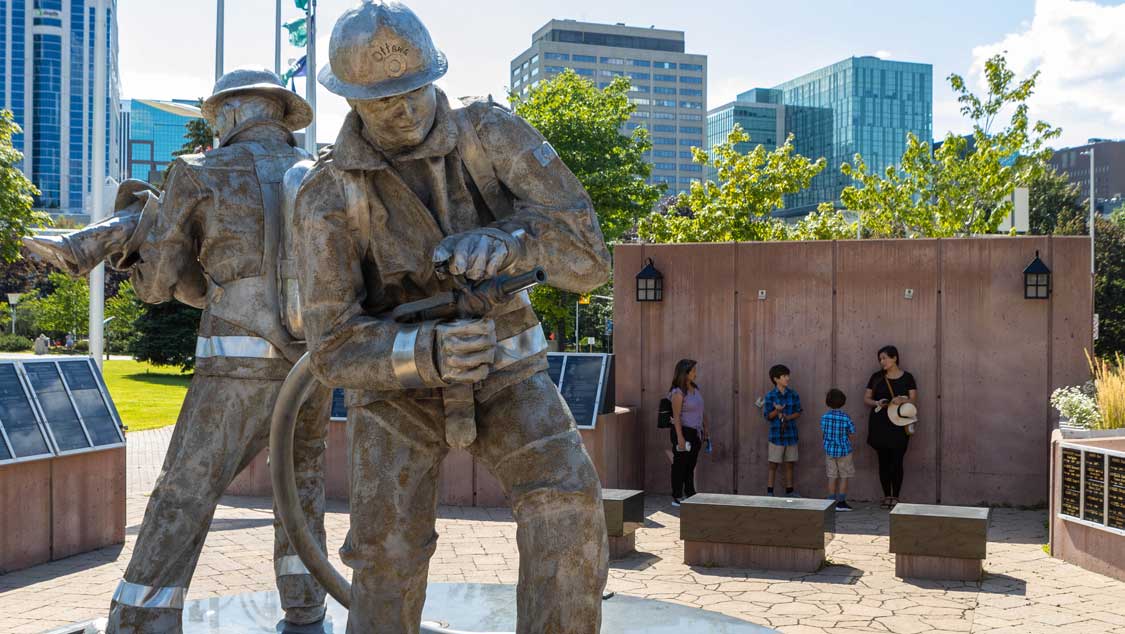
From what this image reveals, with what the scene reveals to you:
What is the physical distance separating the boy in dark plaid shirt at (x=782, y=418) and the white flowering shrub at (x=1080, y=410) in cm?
254

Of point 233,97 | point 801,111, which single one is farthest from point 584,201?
point 801,111

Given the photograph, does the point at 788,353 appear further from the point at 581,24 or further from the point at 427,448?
the point at 581,24

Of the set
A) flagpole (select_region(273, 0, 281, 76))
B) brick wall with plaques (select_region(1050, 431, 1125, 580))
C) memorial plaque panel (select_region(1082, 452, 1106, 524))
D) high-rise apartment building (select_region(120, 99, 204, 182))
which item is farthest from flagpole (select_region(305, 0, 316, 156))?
high-rise apartment building (select_region(120, 99, 204, 182))

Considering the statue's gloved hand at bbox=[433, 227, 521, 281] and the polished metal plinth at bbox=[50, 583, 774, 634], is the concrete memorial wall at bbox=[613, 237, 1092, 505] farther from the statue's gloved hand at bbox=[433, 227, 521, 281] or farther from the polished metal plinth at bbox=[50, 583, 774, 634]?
the statue's gloved hand at bbox=[433, 227, 521, 281]

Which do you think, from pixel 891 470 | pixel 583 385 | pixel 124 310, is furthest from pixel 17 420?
pixel 124 310

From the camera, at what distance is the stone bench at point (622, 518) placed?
8883mm

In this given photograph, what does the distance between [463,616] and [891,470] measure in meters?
7.15

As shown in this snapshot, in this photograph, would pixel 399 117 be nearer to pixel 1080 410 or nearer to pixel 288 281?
pixel 288 281

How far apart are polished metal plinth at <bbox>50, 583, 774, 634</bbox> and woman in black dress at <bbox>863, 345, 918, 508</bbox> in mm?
6049

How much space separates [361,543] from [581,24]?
448 feet

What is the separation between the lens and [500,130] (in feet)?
11.3

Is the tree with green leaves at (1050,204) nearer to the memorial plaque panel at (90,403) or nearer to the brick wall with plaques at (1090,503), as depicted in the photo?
Result: the brick wall with plaques at (1090,503)

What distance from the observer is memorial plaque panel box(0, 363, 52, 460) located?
805cm

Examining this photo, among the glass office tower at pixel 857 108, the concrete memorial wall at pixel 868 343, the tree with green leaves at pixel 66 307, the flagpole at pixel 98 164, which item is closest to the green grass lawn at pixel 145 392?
the flagpole at pixel 98 164
